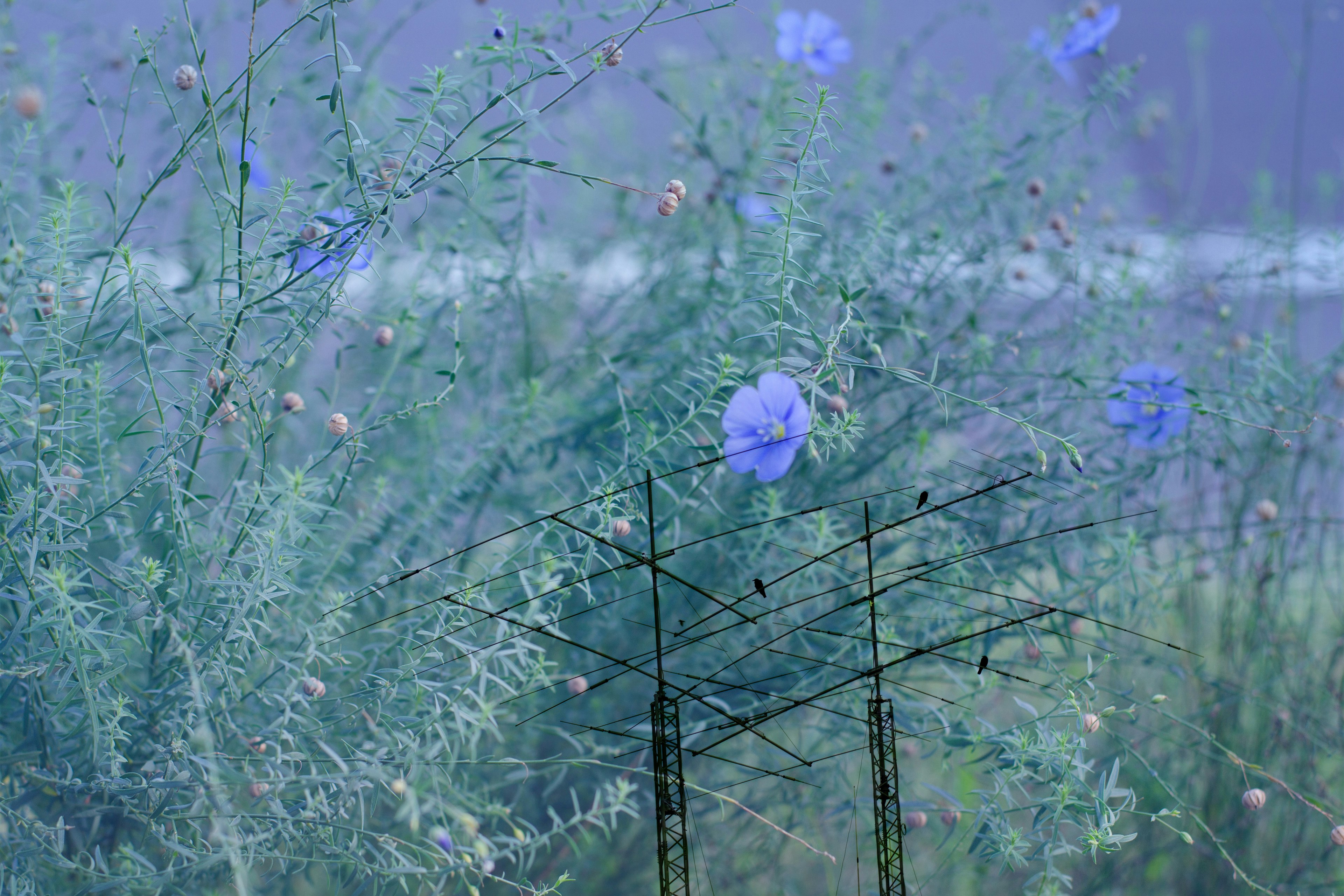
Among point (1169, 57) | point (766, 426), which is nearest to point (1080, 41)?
point (766, 426)

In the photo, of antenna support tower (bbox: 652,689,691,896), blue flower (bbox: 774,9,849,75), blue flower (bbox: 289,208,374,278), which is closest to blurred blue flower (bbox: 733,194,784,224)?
blue flower (bbox: 774,9,849,75)

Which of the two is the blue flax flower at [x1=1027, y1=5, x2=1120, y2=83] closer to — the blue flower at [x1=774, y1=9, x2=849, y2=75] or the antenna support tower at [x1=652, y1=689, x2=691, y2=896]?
the blue flower at [x1=774, y1=9, x2=849, y2=75]

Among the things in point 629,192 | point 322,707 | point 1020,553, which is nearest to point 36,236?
point 322,707

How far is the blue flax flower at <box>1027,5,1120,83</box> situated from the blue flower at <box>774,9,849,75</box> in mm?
226

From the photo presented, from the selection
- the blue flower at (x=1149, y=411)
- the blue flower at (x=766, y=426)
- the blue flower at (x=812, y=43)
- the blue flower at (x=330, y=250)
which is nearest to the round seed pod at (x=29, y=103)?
the blue flower at (x=330, y=250)

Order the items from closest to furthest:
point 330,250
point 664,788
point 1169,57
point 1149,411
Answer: point 664,788, point 330,250, point 1149,411, point 1169,57

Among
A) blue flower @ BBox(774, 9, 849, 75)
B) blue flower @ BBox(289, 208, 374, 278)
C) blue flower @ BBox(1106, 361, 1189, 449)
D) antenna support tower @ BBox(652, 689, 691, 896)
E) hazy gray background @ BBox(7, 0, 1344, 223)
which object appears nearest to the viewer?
antenna support tower @ BBox(652, 689, 691, 896)

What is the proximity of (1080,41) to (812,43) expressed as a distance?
284mm

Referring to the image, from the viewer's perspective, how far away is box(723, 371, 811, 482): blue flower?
2.28 ft

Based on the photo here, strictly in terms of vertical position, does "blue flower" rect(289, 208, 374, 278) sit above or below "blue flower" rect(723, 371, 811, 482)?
above

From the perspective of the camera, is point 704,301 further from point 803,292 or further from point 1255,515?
point 1255,515

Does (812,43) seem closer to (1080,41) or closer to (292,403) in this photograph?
(1080,41)

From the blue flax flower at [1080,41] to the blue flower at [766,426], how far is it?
595mm

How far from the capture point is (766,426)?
73 centimetres
